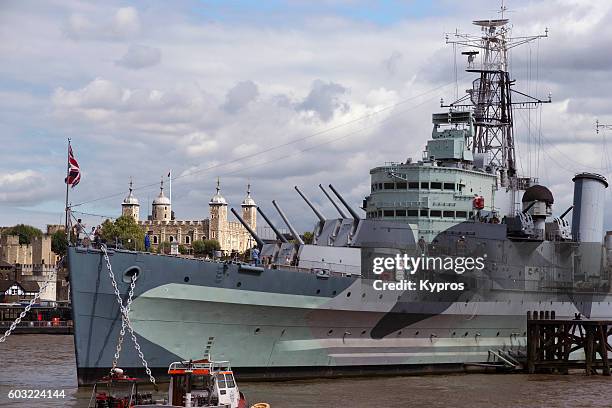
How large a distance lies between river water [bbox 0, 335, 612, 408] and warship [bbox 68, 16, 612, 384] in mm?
1186

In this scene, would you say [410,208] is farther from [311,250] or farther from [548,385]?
[548,385]

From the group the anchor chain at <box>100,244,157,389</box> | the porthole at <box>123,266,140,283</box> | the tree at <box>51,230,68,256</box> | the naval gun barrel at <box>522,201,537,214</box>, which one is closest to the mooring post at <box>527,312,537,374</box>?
the naval gun barrel at <box>522,201,537,214</box>

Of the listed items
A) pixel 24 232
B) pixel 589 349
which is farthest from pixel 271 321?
pixel 24 232

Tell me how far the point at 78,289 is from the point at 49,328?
40221 millimetres

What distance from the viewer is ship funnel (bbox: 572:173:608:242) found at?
149ft

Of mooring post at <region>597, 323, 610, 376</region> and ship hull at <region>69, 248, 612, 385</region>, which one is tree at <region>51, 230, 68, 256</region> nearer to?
ship hull at <region>69, 248, 612, 385</region>

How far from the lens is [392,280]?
3700 cm

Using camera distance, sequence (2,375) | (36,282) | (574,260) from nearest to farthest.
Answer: (2,375) < (574,260) < (36,282)

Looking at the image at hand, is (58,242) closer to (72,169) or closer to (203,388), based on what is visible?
(72,169)

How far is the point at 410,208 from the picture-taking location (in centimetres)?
4025

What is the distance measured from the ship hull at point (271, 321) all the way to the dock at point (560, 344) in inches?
48.5

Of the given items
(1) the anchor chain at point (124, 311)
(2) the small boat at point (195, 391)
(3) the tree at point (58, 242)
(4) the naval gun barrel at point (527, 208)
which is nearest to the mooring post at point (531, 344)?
(4) the naval gun barrel at point (527, 208)

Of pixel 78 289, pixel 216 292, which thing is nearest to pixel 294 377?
pixel 216 292

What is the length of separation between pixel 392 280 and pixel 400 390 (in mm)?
4682
